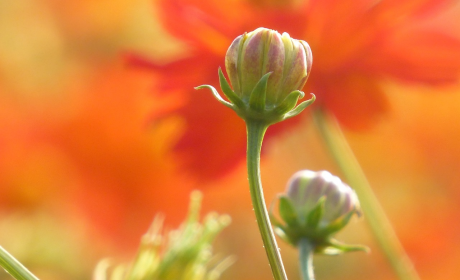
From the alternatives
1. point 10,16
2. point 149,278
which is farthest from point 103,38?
point 149,278

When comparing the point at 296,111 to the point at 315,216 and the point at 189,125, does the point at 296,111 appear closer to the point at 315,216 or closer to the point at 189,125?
the point at 315,216

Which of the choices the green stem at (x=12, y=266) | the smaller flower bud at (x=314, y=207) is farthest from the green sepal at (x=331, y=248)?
the green stem at (x=12, y=266)

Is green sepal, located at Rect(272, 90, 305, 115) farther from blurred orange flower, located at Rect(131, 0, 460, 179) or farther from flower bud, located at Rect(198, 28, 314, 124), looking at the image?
blurred orange flower, located at Rect(131, 0, 460, 179)

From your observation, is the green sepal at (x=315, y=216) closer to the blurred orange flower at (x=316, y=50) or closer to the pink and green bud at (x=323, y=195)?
the pink and green bud at (x=323, y=195)

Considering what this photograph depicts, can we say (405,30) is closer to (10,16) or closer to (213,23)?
(213,23)

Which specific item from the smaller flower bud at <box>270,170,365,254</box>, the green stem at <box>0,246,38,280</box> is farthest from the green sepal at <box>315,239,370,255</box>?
the green stem at <box>0,246,38,280</box>

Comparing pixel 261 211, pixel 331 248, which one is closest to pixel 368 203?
pixel 331 248
